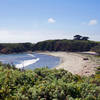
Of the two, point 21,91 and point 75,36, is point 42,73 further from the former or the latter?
point 75,36

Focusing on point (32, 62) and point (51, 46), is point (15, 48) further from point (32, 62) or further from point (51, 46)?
point (32, 62)

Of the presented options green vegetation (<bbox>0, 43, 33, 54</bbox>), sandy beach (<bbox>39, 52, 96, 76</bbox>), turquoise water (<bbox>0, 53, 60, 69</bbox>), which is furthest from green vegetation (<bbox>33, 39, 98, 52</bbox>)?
sandy beach (<bbox>39, 52, 96, 76</bbox>)

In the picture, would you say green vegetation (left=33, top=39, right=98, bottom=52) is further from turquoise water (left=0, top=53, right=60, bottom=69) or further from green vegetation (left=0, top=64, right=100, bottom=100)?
green vegetation (left=0, top=64, right=100, bottom=100)

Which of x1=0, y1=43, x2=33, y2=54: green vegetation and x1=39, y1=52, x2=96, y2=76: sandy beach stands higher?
x1=0, y1=43, x2=33, y2=54: green vegetation

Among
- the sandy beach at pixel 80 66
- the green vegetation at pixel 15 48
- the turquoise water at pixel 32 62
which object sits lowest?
the turquoise water at pixel 32 62

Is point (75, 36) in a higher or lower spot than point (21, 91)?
higher

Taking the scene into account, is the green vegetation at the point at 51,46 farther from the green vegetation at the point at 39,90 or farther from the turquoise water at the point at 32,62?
the green vegetation at the point at 39,90

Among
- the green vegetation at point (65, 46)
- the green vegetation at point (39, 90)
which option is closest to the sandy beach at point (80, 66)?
the green vegetation at point (39, 90)

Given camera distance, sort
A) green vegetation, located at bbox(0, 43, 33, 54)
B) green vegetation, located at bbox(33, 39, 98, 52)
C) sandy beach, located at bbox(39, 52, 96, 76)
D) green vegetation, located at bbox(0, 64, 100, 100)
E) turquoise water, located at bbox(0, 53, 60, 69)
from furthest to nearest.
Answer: green vegetation, located at bbox(0, 43, 33, 54), green vegetation, located at bbox(33, 39, 98, 52), turquoise water, located at bbox(0, 53, 60, 69), sandy beach, located at bbox(39, 52, 96, 76), green vegetation, located at bbox(0, 64, 100, 100)

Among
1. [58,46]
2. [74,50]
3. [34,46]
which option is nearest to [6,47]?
[34,46]

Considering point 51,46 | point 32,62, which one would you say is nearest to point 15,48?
point 51,46

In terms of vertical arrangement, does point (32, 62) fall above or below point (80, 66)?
below

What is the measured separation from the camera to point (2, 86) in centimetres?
532

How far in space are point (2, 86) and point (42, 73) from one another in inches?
93.0
